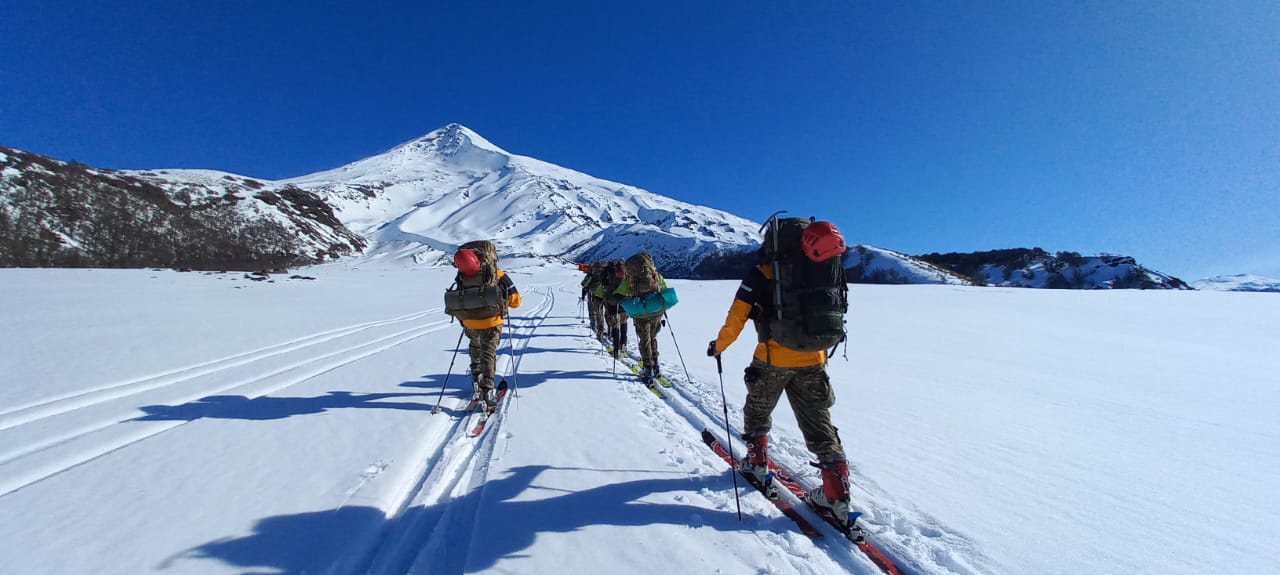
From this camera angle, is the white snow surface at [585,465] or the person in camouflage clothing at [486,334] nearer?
the white snow surface at [585,465]

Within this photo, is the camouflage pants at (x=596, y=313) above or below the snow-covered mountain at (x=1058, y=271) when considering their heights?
below

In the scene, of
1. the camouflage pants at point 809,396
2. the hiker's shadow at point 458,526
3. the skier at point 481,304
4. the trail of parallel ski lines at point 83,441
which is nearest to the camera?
the hiker's shadow at point 458,526

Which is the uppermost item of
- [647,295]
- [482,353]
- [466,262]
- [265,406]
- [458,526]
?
[466,262]

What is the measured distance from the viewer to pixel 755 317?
346cm

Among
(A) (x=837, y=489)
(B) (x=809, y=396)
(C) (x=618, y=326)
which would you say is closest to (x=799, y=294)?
(B) (x=809, y=396)

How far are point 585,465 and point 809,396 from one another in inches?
86.5

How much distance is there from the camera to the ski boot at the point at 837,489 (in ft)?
10.1

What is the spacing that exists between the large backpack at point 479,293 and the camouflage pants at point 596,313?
5301mm

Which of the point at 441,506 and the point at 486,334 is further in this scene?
the point at 486,334

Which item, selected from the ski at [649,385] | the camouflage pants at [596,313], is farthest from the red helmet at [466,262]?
the camouflage pants at [596,313]

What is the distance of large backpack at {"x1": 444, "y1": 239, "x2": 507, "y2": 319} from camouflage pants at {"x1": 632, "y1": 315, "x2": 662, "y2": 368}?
7.86 ft

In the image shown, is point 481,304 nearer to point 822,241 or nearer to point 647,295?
point 647,295

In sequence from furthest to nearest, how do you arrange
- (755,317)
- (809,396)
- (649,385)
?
(649,385), (755,317), (809,396)

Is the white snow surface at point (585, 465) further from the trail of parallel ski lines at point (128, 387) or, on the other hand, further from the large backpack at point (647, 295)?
the large backpack at point (647, 295)
